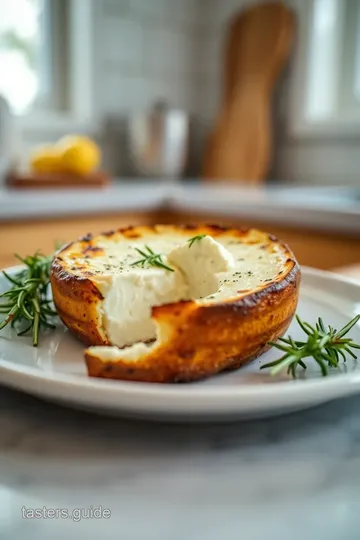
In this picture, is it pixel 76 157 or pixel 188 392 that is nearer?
pixel 188 392

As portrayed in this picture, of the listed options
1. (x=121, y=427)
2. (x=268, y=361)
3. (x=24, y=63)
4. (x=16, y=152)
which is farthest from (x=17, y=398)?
(x=24, y=63)

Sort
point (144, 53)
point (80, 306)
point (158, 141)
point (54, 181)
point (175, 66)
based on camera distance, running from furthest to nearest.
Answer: point (175, 66) < point (144, 53) < point (158, 141) < point (54, 181) < point (80, 306)

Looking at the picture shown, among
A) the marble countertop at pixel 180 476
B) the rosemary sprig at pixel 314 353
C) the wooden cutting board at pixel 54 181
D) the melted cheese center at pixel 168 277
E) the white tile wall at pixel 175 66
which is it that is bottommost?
the wooden cutting board at pixel 54 181

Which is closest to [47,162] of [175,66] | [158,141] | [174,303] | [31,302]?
[158,141]

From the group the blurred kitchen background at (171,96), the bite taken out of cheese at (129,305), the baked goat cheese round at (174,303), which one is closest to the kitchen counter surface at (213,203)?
the blurred kitchen background at (171,96)

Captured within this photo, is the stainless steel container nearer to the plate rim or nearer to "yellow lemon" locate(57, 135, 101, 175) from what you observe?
"yellow lemon" locate(57, 135, 101, 175)

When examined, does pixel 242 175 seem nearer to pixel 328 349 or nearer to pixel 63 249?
pixel 63 249

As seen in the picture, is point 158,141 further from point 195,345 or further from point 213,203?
point 195,345

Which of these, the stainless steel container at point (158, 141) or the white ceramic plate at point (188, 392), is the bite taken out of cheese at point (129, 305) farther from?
the stainless steel container at point (158, 141)
